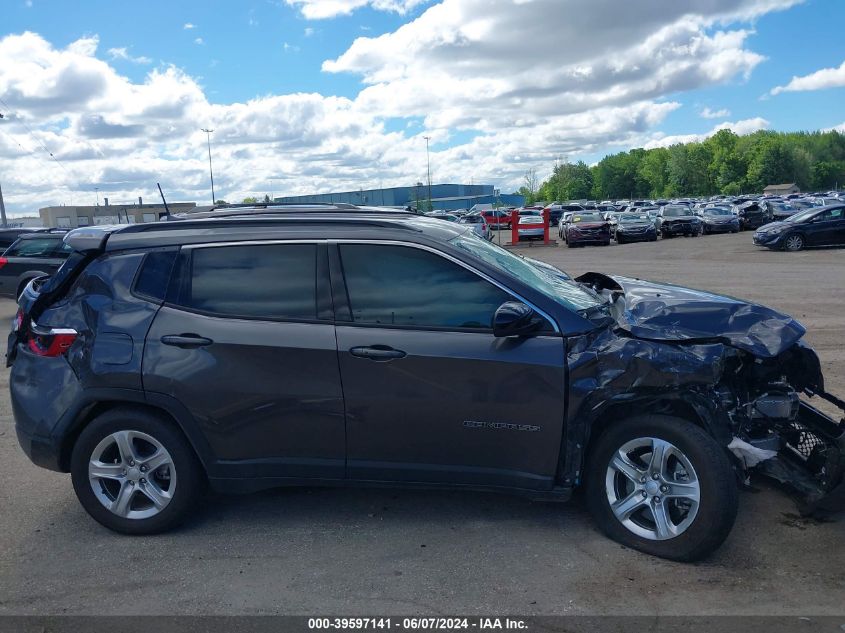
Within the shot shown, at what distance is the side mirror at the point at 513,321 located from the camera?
12.8 feet

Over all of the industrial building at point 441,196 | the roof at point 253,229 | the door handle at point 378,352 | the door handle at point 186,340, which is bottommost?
the door handle at point 378,352

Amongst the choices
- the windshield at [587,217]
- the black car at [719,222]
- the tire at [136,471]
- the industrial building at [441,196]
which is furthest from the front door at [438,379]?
the industrial building at [441,196]

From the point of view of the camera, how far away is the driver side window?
4090 millimetres

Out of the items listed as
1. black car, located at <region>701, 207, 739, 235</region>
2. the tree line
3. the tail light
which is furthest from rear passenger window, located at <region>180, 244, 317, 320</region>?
the tree line

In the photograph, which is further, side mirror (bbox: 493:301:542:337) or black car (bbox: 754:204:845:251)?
black car (bbox: 754:204:845:251)

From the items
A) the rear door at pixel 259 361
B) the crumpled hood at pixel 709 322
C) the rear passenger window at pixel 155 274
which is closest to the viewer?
the crumpled hood at pixel 709 322

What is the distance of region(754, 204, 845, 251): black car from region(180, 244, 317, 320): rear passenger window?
24.0 m

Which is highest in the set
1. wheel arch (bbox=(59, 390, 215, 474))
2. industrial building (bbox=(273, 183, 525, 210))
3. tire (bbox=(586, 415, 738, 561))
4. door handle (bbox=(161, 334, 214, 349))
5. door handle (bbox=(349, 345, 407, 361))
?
industrial building (bbox=(273, 183, 525, 210))

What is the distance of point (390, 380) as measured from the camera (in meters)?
4.04

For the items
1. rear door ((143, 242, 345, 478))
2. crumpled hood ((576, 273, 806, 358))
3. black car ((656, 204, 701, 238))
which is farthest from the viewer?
→ black car ((656, 204, 701, 238))

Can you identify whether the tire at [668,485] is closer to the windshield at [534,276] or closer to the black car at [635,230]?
the windshield at [534,276]

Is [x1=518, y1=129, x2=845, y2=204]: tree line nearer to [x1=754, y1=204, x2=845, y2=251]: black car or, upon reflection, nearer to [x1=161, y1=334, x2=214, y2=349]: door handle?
[x1=754, y1=204, x2=845, y2=251]: black car

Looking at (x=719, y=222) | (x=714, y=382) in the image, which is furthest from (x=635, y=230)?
(x=714, y=382)

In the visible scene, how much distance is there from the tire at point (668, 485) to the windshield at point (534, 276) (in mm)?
764
